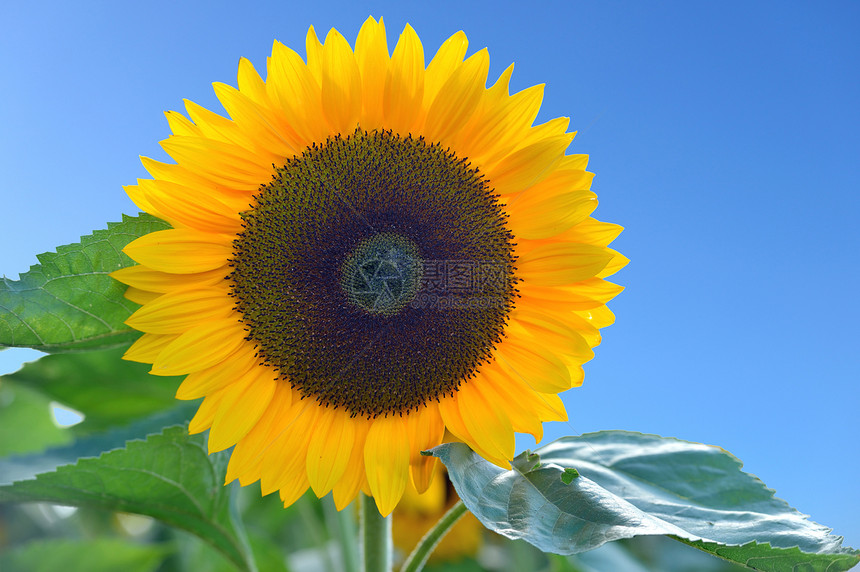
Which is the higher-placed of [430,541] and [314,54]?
[314,54]

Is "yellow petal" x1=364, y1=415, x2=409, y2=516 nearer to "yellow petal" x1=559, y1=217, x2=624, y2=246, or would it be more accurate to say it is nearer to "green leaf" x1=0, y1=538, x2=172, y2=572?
"yellow petal" x1=559, y1=217, x2=624, y2=246

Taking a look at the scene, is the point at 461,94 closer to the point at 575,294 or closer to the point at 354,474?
the point at 575,294

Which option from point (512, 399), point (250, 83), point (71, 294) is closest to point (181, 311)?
point (71, 294)

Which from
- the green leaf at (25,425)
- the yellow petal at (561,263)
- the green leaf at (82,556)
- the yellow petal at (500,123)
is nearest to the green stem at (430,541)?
the yellow petal at (561,263)

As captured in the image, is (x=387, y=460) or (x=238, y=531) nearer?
(x=387, y=460)

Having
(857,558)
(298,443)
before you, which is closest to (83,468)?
(298,443)

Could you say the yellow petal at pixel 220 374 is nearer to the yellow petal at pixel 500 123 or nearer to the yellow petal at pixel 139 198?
the yellow petal at pixel 139 198
